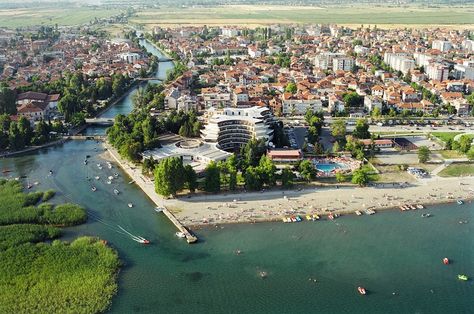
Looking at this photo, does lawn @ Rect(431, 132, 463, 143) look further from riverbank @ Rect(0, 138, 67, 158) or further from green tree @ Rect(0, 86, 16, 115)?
green tree @ Rect(0, 86, 16, 115)

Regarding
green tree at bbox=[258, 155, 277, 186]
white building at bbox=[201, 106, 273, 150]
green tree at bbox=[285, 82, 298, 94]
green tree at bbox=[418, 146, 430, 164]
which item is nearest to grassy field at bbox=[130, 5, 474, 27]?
green tree at bbox=[285, 82, 298, 94]

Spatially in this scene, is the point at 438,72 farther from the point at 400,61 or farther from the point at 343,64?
the point at 343,64

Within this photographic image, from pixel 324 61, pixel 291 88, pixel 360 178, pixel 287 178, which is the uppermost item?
pixel 324 61

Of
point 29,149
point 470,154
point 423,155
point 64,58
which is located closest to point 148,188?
point 29,149

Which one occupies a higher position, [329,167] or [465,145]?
[465,145]

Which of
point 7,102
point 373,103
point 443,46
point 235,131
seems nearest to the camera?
point 235,131

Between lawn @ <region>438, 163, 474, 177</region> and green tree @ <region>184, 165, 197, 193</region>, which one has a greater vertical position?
green tree @ <region>184, 165, 197, 193</region>

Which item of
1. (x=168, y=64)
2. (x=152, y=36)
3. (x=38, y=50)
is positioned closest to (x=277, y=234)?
(x=168, y=64)
